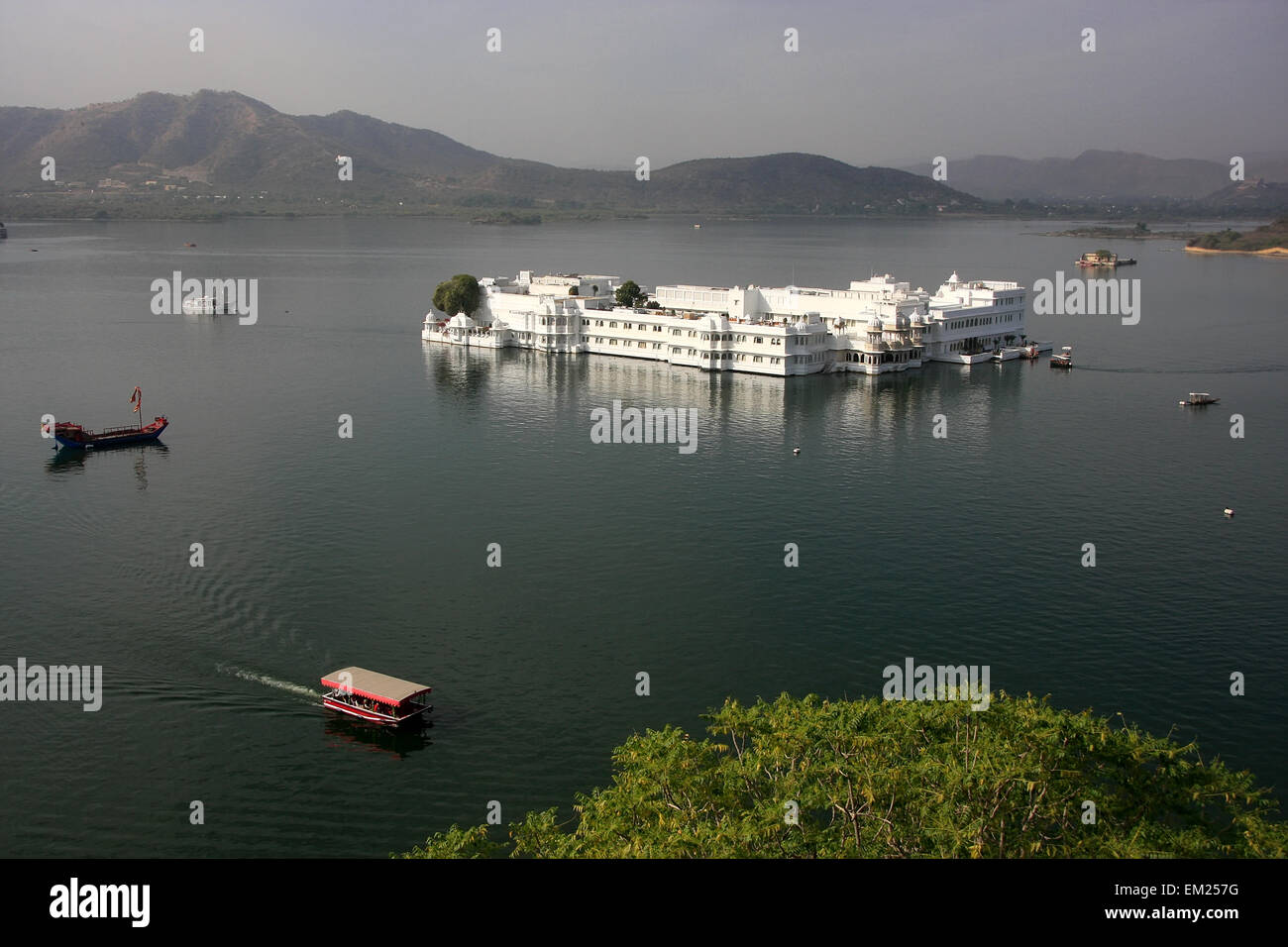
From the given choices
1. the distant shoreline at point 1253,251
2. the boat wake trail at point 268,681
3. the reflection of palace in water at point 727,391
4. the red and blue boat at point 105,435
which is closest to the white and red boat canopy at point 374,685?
the boat wake trail at point 268,681

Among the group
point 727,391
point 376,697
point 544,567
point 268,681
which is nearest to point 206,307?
point 727,391

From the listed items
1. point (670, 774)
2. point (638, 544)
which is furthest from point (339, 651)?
point (670, 774)

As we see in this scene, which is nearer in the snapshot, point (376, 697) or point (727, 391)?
point (376, 697)

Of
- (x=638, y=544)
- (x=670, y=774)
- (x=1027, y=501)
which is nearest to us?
(x=670, y=774)

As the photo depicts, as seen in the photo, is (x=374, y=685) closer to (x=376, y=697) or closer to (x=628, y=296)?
(x=376, y=697)

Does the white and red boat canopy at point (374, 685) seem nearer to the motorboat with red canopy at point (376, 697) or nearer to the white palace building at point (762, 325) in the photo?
the motorboat with red canopy at point (376, 697)

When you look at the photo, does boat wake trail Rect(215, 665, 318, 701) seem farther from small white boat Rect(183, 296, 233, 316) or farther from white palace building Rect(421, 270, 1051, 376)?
small white boat Rect(183, 296, 233, 316)
